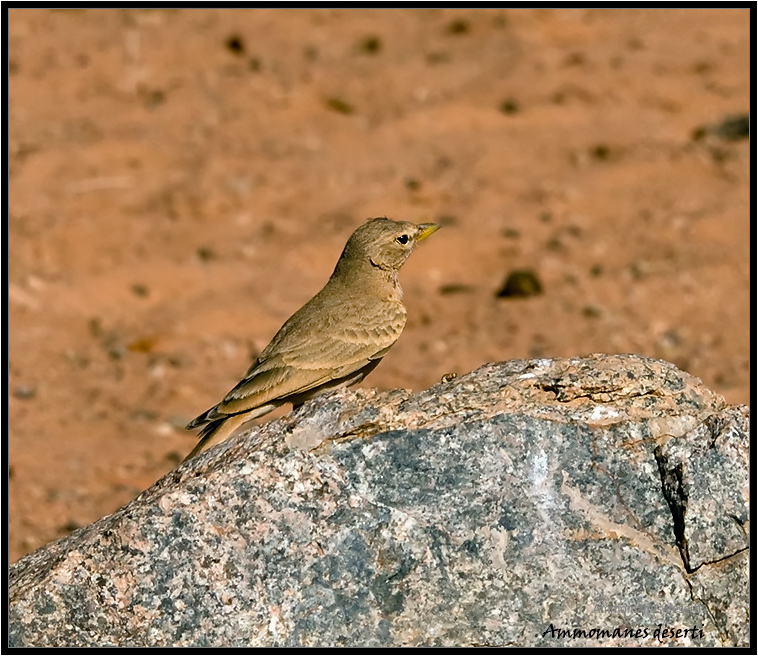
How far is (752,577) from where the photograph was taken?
12.7 ft

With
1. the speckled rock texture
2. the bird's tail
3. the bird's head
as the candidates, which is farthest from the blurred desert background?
the speckled rock texture

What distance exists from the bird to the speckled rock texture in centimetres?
71

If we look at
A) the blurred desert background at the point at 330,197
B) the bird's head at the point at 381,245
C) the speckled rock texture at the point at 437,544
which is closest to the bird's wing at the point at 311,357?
the bird's head at the point at 381,245

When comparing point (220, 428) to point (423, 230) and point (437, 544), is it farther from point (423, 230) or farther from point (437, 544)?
point (423, 230)

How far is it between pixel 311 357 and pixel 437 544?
1383 mm

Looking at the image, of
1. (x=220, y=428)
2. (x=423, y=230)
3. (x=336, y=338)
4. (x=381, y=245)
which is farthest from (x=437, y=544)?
(x=423, y=230)

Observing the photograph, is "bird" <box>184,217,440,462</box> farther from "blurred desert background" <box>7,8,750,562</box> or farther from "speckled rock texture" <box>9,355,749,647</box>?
"blurred desert background" <box>7,8,750,562</box>

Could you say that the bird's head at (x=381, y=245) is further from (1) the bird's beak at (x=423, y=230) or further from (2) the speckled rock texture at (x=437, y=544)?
(2) the speckled rock texture at (x=437, y=544)

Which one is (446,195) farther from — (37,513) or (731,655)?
(731,655)

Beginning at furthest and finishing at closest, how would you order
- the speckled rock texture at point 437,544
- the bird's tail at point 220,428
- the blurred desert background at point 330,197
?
the blurred desert background at point 330,197, the bird's tail at point 220,428, the speckled rock texture at point 437,544

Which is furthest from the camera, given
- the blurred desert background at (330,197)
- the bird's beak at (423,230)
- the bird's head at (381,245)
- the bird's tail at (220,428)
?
the blurred desert background at (330,197)

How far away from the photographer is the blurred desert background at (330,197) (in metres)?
8.33

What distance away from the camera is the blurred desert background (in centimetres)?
833

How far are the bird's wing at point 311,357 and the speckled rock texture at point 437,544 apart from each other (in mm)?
865
